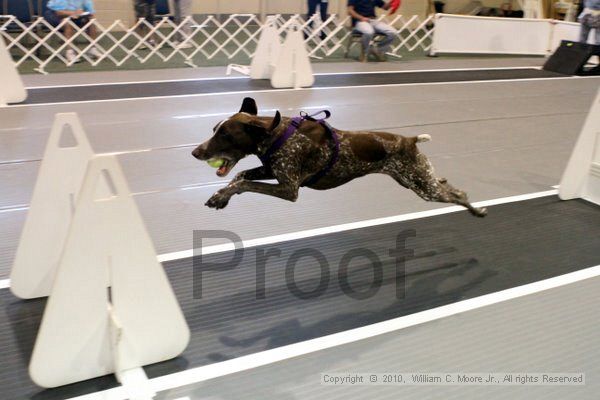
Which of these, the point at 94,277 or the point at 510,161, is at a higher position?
the point at 94,277

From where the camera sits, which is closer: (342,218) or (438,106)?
(342,218)

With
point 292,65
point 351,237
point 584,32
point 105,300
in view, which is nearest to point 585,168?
point 351,237

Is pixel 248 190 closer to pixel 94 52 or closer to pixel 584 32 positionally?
pixel 94 52

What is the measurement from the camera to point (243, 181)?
2.71m

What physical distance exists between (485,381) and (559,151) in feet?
13.0

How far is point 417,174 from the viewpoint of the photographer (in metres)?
3.14

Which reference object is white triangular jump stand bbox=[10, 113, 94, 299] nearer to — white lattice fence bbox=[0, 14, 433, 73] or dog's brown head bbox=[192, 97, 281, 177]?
dog's brown head bbox=[192, 97, 281, 177]

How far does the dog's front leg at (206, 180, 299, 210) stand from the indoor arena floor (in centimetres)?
59

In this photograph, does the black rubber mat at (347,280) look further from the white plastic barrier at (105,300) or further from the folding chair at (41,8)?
the folding chair at (41,8)

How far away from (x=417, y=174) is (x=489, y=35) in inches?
374

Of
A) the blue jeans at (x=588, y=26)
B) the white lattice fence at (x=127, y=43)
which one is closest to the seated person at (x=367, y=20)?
the white lattice fence at (x=127, y=43)

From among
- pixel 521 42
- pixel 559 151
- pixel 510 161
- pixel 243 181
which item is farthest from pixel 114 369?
pixel 521 42

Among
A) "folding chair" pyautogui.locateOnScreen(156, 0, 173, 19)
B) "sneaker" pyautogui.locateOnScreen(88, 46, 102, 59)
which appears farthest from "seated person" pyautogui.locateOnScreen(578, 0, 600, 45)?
"sneaker" pyautogui.locateOnScreen(88, 46, 102, 59)

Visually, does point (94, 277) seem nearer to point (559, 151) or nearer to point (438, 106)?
point (559, 151)
